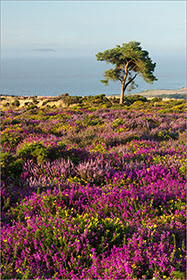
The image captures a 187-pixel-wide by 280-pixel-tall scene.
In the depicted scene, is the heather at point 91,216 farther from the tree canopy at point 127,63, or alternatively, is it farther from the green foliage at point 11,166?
the tree canopy at point 127,63

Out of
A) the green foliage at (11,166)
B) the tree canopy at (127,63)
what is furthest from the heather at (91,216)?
the tree canopy at (127,63)

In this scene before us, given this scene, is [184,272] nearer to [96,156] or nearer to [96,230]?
[96,230]

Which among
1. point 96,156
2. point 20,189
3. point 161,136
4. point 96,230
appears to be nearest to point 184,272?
point 96,230

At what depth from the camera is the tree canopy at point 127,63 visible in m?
40.2

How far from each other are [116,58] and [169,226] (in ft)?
143

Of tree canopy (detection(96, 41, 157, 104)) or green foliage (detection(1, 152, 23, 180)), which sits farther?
tree canopy (detection(96, 41, 157, 104))

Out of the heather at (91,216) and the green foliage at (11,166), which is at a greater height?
the green foliage at (11,166)

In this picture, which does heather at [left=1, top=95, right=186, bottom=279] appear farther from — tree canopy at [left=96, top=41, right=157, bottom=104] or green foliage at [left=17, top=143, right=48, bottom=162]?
tree canopy at [left=96, top=41, right=157, bottom=104]

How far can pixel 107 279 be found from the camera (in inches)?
98.9

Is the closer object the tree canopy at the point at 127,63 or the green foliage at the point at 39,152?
the green foliage at the point at 39,152

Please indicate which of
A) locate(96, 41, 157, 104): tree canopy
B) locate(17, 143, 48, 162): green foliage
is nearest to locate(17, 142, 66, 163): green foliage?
locate(17, 143, 48, 162): green foliage

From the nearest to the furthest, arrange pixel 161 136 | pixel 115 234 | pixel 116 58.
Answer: pixel 115 234, pixel 161 136, pixel 116 58

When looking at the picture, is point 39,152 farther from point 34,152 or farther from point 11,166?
point 11,166

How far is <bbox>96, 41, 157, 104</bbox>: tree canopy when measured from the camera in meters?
40.2
